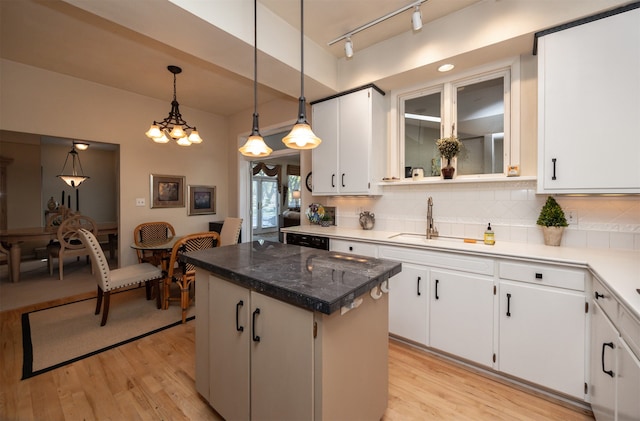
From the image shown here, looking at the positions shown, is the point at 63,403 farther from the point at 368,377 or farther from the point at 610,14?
the point at 610,14

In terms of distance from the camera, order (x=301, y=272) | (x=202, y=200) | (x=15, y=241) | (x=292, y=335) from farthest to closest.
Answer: (x=202, y=200) → (x=15, y=241) → (x=301, y=272) → (x=292, y=335)

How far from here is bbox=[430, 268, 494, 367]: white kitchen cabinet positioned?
1.98 metres

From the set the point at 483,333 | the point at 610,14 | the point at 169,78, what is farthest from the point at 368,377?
the point at 169,78

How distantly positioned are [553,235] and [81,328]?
446 centimetres

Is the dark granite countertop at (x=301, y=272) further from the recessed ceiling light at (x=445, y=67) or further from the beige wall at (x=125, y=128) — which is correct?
the beige wall at (x=125, y=128)

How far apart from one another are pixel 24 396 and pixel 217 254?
163 cm

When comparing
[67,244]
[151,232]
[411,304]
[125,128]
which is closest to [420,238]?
[411,304]

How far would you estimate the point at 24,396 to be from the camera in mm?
1789

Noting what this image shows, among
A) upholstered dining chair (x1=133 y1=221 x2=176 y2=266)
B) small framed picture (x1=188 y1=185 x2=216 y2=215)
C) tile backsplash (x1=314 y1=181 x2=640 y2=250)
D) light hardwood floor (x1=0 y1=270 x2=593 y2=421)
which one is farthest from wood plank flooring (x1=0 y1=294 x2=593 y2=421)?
small framed picture (x1=188 y1=185 x2=216 y2=215)

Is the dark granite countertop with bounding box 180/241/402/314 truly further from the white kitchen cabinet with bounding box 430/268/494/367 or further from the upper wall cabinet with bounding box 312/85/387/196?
the upper wall cabinet with bounding box 312/85/387/196

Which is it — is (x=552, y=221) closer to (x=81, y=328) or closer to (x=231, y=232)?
(x=231, y=232)

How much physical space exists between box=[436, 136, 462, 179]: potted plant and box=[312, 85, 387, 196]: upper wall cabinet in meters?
0.70

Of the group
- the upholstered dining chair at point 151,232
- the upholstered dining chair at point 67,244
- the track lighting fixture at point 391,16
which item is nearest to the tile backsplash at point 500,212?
the track lighting fixture at point 391,16

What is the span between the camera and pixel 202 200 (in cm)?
520
